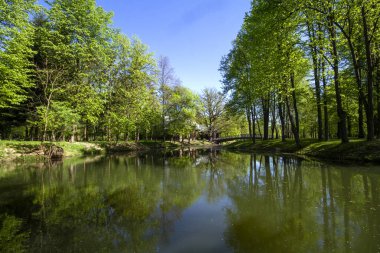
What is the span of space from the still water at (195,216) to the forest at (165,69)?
37.8 ft

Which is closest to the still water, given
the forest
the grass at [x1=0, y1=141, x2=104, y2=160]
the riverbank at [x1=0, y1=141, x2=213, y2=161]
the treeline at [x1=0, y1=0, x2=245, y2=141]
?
the grass at [x1=0, y1=141, x2=104, y2=160]

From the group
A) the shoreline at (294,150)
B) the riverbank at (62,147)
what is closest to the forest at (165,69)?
the shoreline at (294,150)

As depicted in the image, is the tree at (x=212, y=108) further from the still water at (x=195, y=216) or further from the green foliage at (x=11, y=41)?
the still water at (x=195, y=216)

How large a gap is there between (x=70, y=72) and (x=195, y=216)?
26132 millimetres

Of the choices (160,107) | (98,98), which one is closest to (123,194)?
(98,98)

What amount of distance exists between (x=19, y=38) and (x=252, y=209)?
20984 mm

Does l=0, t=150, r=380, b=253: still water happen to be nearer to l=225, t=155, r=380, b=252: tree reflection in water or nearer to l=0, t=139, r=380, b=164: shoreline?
l=225, t=155, r=380, b=252: tree reflection in water

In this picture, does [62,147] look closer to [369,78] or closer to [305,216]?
[305,216]

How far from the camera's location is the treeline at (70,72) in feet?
61.5

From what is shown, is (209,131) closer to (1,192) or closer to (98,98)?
(98,98)

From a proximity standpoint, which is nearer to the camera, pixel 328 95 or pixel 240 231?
pixel 240 231

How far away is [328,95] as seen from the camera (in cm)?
2181

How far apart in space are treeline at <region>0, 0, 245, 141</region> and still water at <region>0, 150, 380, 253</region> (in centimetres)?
1381

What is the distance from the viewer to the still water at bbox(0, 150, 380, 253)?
407cm
